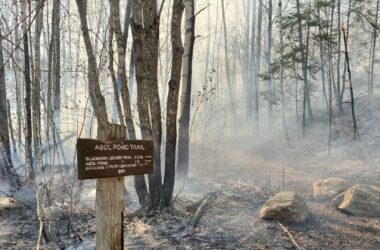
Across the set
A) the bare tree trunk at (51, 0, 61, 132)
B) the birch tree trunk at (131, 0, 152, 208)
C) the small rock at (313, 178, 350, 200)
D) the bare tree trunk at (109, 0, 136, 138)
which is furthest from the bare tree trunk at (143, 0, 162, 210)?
the small rock at (313, 178, 350, 200)

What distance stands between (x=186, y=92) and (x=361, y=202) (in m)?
4.69

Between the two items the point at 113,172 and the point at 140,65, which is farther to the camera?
the point at 140,65

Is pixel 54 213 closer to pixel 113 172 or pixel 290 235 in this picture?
pixel 113 172

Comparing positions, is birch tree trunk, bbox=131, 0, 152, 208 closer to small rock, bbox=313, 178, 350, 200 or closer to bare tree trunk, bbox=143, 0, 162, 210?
bare tree trunk, bbox=143, 0, 162, 210

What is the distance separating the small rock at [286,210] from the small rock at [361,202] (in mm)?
1048

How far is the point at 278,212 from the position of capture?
228 inches

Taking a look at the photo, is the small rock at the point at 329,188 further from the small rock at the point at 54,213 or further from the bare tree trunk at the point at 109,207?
the bare tree trunk at the point at 109,207

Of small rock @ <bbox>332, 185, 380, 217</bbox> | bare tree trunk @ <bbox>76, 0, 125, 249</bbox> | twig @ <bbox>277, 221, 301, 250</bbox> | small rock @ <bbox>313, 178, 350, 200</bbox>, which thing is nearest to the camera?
bare tree trunk @ <bbox>76, 0, 125, 249</bbox>

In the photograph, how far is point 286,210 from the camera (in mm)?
5766

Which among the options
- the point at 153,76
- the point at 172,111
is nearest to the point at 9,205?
the point at 172,111

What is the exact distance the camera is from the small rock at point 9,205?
6.86 metres

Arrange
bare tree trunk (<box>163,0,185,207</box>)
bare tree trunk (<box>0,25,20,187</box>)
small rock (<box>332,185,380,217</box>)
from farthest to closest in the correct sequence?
bare tree trunk (<box>0,25,20,187</box>) < small rock (<box>332,185,380,217</box>) < bare tree trunk (<box>163,0,185,207</box>)

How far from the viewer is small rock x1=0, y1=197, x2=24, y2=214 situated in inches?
270

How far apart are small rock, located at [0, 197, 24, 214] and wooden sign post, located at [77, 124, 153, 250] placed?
454 cm
